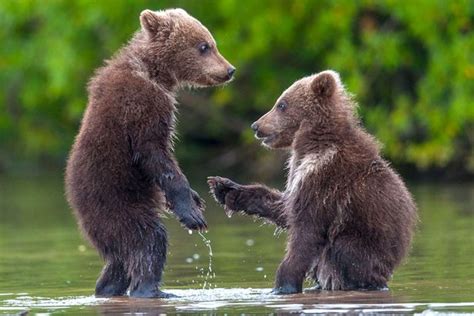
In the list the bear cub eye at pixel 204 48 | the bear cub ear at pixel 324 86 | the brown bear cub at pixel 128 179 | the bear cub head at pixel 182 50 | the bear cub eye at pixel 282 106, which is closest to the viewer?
the brown bear cub at pixel 128 179

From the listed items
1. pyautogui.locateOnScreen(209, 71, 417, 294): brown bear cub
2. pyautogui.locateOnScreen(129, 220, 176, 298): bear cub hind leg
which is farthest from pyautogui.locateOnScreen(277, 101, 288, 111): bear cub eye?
pyautogui.locateOnScreen(129, 220, 176, 298): bear cub hind leg

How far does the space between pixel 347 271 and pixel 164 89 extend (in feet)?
7.10

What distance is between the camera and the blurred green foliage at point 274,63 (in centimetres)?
2992

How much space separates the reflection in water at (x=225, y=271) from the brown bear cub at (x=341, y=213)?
30 centimetres

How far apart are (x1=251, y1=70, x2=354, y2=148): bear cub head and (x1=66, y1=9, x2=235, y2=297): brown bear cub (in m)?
0.95

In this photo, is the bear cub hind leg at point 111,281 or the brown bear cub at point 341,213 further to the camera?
the bear cub hind leg at point 111,281

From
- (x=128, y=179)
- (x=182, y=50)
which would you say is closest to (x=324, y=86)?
(x=182, y=50)

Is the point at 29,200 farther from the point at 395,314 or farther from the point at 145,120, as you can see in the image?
the point at 395,314

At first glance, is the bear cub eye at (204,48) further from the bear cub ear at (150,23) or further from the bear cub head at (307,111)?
the bear cub head at (307,111)

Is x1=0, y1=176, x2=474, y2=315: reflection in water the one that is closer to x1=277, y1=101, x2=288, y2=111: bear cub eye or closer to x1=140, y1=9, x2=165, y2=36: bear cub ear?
x1=277, y1=101, x2=288, y2=111: bear cub eye

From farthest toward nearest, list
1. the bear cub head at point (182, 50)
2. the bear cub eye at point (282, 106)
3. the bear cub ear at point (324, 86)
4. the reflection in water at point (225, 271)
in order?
1. the bear cub head at point (182, 50)
2. the bear cub eye at point (282, 106)
3. the bear cub ear at point (324, 86)
4. the reflection in water at point (225, 271)

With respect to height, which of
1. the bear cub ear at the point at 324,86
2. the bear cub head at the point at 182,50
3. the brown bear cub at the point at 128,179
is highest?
the bear cub head at the point at 182,50

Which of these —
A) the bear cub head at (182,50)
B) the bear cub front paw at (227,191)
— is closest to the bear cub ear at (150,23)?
the bear cub head at (182,50)

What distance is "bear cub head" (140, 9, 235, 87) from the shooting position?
12688 millimetres
